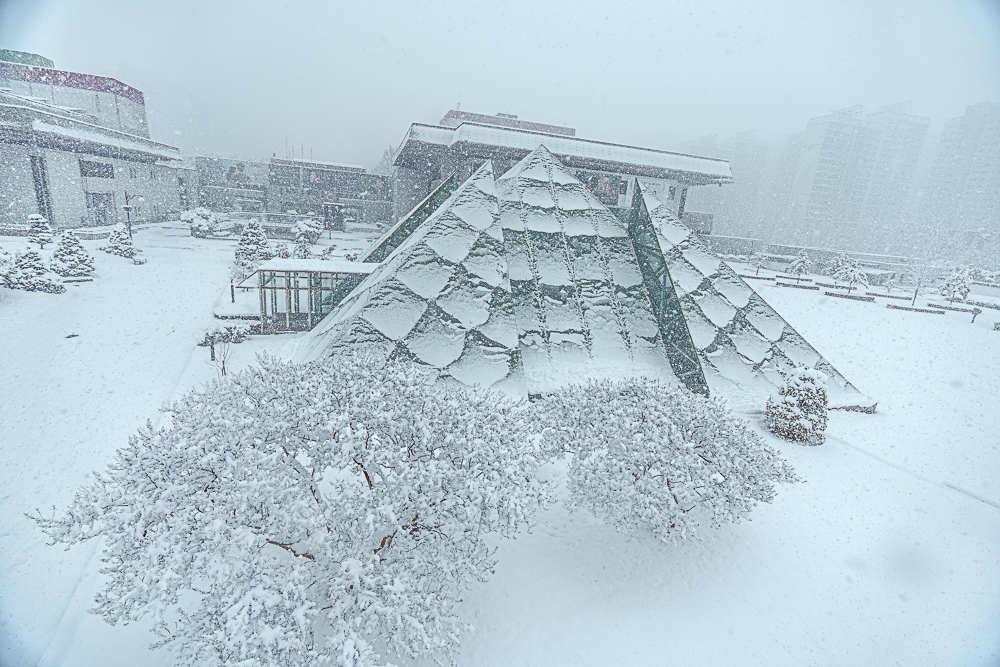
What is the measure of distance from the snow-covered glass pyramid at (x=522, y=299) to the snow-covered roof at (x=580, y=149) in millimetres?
11925

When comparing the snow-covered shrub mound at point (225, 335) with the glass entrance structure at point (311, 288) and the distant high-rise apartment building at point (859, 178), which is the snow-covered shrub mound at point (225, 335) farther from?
the distant high-rise apartment building at point (859, 178)

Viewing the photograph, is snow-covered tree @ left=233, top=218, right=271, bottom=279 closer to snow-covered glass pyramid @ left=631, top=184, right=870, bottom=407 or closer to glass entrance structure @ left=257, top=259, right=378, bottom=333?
glass entrance structure @ left=257, top=259, right=378, bottom=333

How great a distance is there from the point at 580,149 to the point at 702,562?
76.5ft

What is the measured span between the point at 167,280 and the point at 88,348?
977 cm

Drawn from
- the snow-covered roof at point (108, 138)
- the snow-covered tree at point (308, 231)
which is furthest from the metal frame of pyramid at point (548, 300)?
the snow-covered roof at point (108, 138)

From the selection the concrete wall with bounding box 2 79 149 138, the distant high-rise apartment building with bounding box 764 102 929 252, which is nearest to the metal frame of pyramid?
the concrete wall with bounding box 2 79 149 138

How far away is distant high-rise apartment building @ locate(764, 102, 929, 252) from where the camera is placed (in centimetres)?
7025

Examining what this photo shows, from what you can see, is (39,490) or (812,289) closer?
(39,490)

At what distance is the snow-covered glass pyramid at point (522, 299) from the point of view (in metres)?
8.74

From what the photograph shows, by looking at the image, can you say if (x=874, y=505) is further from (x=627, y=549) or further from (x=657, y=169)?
(x=657, y=169)

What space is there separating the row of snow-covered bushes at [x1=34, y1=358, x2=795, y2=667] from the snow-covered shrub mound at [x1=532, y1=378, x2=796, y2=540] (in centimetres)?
3

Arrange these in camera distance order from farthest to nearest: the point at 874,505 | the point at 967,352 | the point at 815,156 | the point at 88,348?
the point at 815,156 < the point at 967,352 < the point at 88,348 < the point at 874,505

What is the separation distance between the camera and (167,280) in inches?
840

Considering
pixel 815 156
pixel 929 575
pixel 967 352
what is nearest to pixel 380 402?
pixel 929 575
